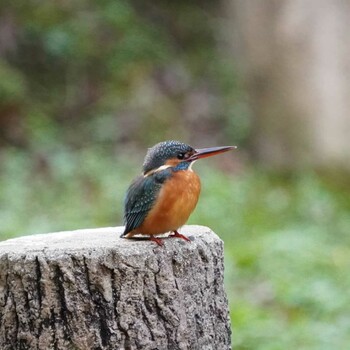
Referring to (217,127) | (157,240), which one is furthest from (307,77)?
(157,240)

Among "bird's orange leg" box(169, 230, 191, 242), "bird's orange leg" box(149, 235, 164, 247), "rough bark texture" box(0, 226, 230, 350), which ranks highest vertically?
"bird's orange leg" box(169, 230, 191, 242)

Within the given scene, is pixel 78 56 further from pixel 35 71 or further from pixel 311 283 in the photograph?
pixel 311 283

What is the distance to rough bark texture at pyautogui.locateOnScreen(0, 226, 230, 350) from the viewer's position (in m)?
4.15

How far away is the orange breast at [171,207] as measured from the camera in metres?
Answer: 4.43

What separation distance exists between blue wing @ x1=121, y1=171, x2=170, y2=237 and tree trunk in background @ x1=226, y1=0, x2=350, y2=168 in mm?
8801

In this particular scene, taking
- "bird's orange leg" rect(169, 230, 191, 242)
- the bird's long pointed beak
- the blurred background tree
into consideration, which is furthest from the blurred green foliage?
the bird's long pointed beak

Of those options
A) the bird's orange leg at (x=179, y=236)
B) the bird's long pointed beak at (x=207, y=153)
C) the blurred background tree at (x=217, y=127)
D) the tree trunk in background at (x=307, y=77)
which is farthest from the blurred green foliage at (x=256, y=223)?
the bird's long pointed beak at (x=207, y=153)

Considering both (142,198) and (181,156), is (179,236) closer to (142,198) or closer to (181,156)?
(142,198)

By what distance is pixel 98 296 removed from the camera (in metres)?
4.16

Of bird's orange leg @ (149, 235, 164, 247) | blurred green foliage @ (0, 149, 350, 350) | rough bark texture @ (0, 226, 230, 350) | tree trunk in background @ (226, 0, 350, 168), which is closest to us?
rough bark texture @ (0, 226, 230, 350)

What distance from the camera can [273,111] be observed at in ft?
45.0

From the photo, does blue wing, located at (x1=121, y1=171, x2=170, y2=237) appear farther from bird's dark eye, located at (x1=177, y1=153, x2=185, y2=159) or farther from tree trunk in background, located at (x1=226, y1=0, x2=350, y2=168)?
tree trunk in background, located at (x1=226, y1=0, x2=350, y2=168)

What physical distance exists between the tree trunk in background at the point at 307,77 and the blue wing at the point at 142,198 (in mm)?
8801

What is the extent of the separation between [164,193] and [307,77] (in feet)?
30.4
